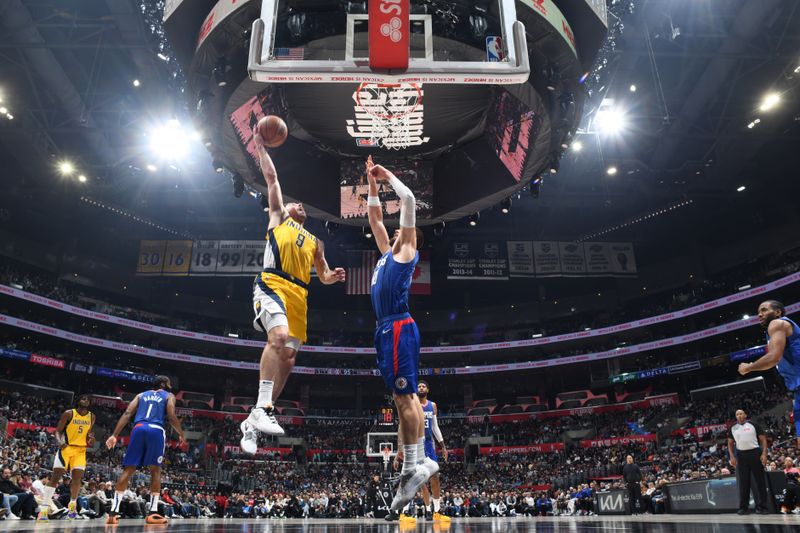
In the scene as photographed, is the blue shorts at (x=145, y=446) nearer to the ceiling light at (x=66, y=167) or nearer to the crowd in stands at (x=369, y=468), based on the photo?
the crowd in stands at (x=369, y=468)

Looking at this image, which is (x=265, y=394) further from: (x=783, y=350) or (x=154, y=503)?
(x=783, y=350)

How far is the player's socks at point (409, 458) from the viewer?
14.5 feet

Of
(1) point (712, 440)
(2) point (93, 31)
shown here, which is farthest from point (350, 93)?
(1) point (712, 440)

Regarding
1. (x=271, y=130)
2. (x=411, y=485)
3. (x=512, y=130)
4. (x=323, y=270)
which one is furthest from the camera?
(x=512, y=130)

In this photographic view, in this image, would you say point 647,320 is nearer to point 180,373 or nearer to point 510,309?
point 510,309

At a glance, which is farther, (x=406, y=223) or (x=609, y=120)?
(x=609, y=120)

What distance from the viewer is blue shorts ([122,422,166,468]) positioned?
22.1ft

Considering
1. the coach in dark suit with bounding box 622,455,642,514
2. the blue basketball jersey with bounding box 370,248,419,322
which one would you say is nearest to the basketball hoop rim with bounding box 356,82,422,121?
the blue basketball jersey with bounding box 370,248,419,322

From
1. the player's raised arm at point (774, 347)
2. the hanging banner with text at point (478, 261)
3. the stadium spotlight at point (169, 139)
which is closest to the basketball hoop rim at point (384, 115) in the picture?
the player's raised arm at point (774, 347)

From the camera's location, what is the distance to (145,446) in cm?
684

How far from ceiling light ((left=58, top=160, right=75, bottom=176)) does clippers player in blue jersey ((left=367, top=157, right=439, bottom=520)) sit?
24.3m

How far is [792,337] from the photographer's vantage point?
5.28 m

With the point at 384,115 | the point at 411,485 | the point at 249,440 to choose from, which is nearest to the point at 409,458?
the point at 411,485

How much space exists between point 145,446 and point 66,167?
22.3m
